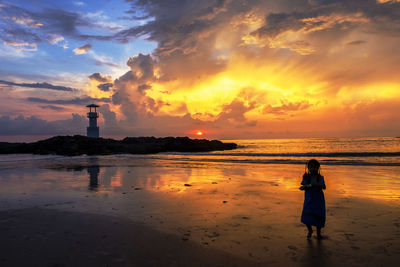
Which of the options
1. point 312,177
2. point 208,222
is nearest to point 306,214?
point 312,177

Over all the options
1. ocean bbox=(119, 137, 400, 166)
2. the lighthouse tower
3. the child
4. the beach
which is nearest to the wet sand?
the beach

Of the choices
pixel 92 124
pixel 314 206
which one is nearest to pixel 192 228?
pixel 314 206

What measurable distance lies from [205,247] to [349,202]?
241 inches

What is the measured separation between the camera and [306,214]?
5.79 m

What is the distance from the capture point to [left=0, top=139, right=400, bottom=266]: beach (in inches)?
183

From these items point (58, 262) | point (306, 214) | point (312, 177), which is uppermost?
point (312, 177)

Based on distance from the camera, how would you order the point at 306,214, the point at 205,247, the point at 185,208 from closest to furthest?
the point at 205,247 < the point at 306,214 < the point at 185,208

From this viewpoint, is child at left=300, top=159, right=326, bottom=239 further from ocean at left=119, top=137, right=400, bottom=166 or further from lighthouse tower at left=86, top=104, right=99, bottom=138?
lighthouse tower at left=86, top=104, right=99, bottom=138

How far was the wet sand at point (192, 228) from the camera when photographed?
4648mm

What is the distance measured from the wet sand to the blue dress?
1.23 feet

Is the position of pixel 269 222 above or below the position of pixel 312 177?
below

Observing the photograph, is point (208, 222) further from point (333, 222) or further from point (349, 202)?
point (349, 202)

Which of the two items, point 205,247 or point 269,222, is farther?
point 269,222

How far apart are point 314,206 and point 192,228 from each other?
2883mm
